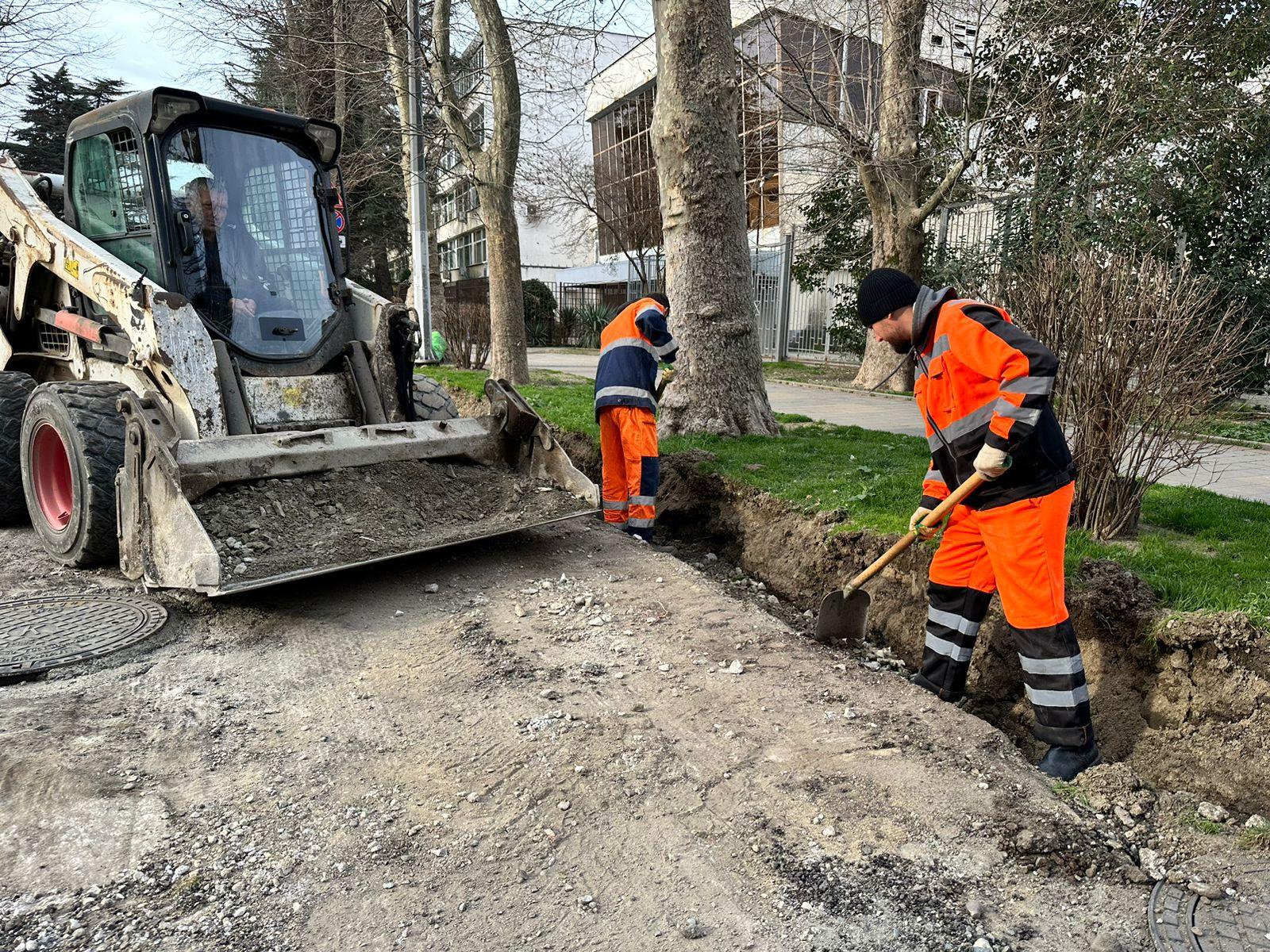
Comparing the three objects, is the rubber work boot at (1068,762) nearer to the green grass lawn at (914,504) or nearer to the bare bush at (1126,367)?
the green grass lawn at (914,504)

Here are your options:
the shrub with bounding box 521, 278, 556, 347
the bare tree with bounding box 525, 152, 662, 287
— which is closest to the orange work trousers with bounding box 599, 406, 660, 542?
the bare tree with bounding box 525, 152, 662, 287

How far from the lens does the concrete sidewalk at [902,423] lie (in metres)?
6.73

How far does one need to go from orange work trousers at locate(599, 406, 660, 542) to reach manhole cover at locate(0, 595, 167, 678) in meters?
3.07

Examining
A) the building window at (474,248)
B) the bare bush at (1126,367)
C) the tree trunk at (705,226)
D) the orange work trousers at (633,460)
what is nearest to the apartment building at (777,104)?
the tree trunk at (705,226)

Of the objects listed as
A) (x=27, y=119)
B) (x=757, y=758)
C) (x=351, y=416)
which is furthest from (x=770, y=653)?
(x=27, y=119)

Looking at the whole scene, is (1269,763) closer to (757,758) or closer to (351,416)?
(757,758)

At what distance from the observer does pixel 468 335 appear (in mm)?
17016

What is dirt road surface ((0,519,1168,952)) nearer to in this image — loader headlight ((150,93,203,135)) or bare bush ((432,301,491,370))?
loader headlight ((150,93,203,135))

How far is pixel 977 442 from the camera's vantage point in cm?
366

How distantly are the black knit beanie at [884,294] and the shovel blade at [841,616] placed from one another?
141 centimetres

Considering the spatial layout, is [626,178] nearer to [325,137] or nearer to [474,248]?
[325,137]

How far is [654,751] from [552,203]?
22.7m

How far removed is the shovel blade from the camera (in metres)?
4.52

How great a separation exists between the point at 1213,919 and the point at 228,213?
6084mm
